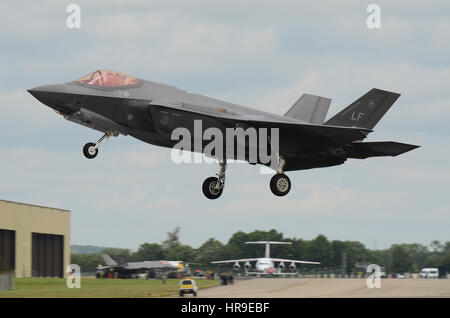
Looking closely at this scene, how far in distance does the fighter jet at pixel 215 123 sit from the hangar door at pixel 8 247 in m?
52.8

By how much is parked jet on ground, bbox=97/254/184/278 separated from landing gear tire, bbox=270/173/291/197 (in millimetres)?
56874

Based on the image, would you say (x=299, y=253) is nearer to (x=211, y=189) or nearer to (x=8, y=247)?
(x=8, y=247)

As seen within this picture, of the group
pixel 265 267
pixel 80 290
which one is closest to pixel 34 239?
pixel 80 290

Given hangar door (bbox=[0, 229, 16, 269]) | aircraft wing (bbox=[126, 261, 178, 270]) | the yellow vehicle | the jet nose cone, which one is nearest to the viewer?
the jet nose cone

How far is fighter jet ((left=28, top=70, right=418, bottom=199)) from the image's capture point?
26969 millimetres

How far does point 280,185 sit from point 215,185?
2758 mm

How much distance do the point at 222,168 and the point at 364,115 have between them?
6.38 meters

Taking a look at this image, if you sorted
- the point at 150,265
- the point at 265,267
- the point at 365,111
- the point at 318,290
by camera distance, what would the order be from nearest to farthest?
1. the point at 365,111
2. the point at 318,290
3. the point at 150,265
4. the point at 265,267

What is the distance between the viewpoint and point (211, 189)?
96.8ft

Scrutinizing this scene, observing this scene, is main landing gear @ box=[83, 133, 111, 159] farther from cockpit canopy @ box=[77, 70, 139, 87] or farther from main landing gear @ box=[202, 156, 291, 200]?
main landing gear @ box=[202, 156, 291, 200]

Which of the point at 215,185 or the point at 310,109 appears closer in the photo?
the point at 215,185

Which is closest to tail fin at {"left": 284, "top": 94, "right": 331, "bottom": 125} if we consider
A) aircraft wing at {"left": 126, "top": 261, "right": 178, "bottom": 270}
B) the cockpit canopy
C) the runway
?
the cockpit canopy
